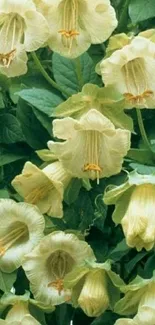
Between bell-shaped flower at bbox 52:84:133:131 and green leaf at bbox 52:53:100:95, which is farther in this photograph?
green leaf at bbox 52:53:100:95

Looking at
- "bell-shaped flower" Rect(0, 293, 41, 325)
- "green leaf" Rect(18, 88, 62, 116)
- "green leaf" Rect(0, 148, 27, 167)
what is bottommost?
"bell-shaped flower" Rect(0, 293, 41, 325)

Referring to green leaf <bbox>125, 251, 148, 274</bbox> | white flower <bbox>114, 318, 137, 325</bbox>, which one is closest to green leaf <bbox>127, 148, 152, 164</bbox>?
green leaf <bbox>125, 251, 148, 274</bbox>

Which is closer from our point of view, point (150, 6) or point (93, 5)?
point (93, 5)

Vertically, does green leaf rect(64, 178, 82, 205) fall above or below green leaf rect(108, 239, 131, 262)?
above

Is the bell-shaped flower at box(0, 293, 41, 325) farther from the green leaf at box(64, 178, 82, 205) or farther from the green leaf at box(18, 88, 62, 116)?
the green leaf at box(18, 88, 62, 116)

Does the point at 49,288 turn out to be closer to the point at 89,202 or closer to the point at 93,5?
the point at 89,202

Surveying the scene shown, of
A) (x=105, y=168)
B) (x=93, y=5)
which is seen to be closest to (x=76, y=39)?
(x=93, y=5)

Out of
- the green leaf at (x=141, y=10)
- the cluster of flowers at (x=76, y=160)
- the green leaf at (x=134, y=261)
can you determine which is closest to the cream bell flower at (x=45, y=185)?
the cluster of flowers at (x=76, y=160)
